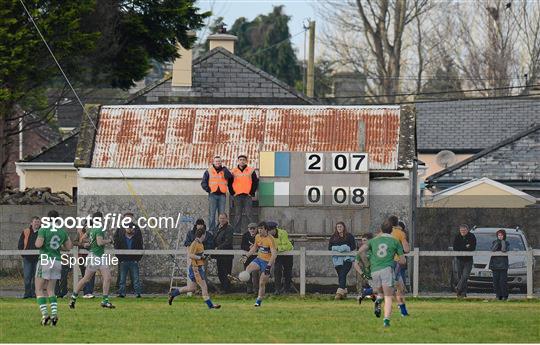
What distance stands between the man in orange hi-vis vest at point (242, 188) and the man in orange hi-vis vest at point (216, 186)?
0.20m

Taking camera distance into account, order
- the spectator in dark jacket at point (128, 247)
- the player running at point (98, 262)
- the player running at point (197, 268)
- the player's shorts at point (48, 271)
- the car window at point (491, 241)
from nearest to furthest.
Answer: the player's shorts at point (48, 271), the player running at point (197, 268), the player running at point (98, 262), the spectator in dark jacket at point (128, 247), the car window at point (491, 241)

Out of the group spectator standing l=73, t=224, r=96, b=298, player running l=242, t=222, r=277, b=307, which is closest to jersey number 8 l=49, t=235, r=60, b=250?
player running l=242, t=222, r=277, b=307

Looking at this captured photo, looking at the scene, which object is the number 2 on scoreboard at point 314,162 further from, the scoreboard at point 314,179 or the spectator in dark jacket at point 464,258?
the spectator in dark jacket at point 464,258

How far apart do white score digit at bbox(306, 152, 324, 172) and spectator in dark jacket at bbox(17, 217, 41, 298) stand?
610cm

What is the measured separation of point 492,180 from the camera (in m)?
46.2

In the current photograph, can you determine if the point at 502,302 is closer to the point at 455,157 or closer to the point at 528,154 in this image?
the point at 528,154

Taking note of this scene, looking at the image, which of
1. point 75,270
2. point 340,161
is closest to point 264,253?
point 75,270

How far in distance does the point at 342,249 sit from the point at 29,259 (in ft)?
22.5

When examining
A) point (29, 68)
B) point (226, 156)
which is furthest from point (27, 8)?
point (226, 156)

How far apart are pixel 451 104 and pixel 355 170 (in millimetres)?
31043

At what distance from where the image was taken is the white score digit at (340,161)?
32.9 metres

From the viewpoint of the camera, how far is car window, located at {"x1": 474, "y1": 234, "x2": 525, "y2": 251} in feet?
115

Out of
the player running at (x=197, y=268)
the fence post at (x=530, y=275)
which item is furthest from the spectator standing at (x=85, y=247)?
the fence post at (x=530, y=275)

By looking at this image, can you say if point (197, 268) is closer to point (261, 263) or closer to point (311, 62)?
point (261, 263)
